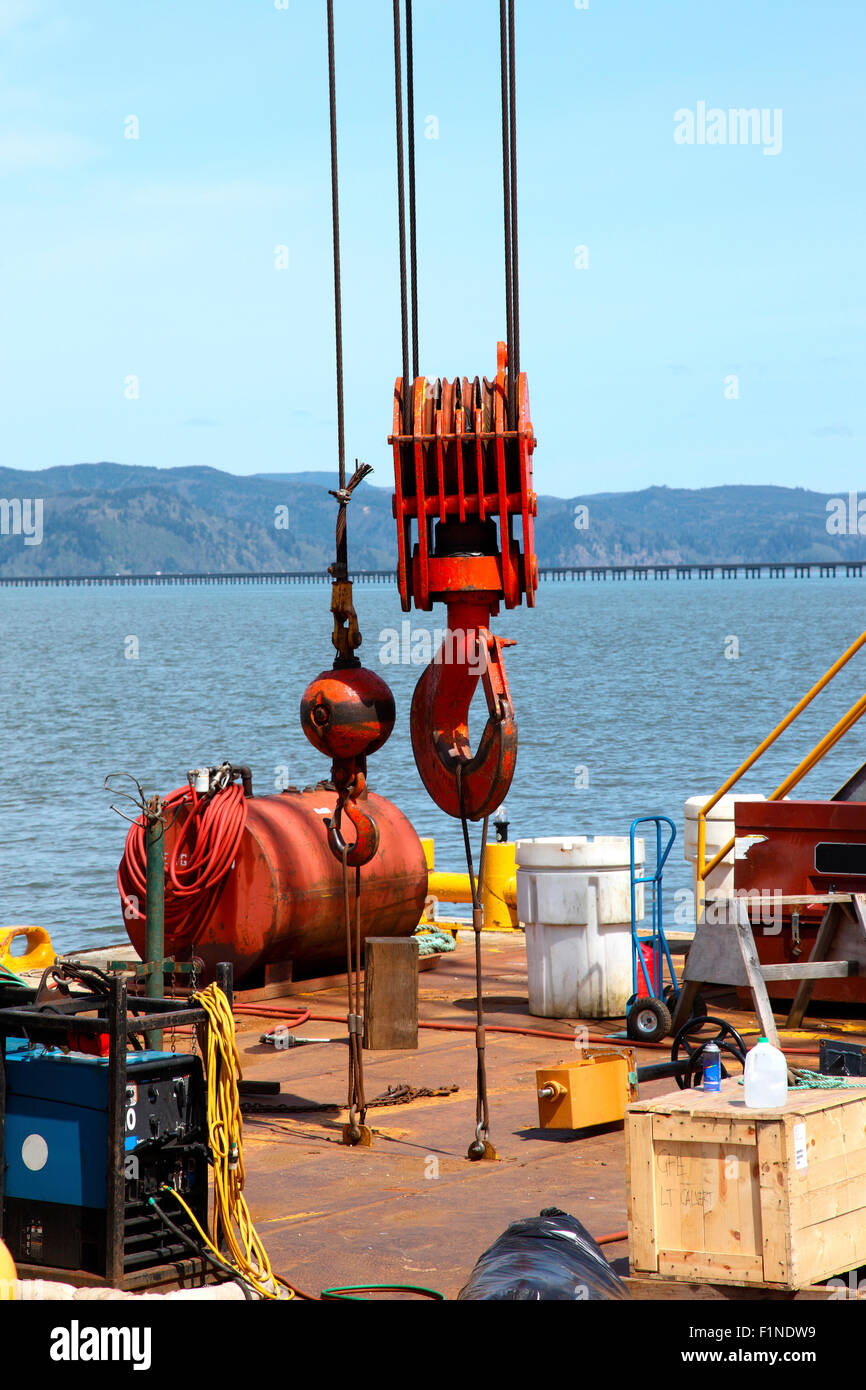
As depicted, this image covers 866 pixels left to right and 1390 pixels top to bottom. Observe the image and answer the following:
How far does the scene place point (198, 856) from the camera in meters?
14.0

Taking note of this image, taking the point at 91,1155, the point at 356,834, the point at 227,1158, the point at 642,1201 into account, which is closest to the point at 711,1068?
the point at 642,1201

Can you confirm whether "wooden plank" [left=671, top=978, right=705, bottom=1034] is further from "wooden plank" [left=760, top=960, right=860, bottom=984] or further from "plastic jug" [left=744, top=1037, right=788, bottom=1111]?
"plastic jug" [left=744, top=1037, right=788, bottom=1111]

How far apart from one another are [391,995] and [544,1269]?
6.12 meters

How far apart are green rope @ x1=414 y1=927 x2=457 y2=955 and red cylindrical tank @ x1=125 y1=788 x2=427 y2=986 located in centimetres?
64

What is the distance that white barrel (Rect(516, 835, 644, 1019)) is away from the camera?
13094 mm

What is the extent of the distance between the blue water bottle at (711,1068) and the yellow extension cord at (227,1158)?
6.49ft

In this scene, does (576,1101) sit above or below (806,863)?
below

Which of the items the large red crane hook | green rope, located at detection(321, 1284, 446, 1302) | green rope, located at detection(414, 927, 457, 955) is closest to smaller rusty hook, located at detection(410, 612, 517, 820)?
the large red crane hook

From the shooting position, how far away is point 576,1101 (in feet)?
31.7

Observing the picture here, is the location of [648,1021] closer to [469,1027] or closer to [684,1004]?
[684,1004]

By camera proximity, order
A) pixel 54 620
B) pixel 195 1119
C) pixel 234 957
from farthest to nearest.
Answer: pixel 54 620 → pixel 234 957 → pixel 195 1119
